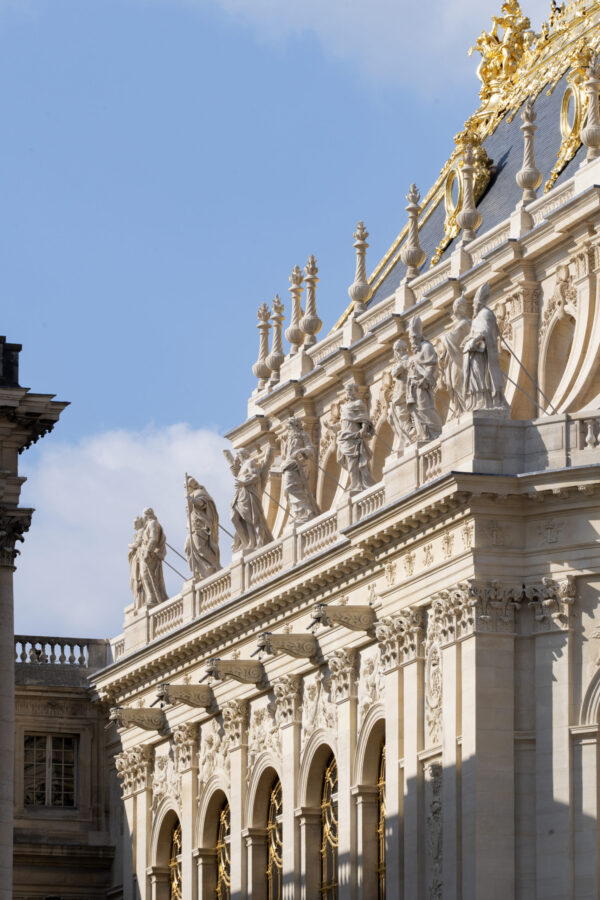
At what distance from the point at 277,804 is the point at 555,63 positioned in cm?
1828

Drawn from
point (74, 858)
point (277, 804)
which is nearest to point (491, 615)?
point (277, 804)

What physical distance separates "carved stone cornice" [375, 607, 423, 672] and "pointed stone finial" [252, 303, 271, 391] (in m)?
19.1

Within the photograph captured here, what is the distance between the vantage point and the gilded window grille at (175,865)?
272 feet

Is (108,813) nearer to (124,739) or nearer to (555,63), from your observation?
(124,739)

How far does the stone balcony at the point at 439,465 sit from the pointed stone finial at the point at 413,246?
7.43 m

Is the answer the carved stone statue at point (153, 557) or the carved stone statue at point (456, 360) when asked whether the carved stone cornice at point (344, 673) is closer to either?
the carved stone statue at point (456, 360)

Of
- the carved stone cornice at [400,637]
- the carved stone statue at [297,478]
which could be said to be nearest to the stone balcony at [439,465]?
the carved stone statue at [297,478]

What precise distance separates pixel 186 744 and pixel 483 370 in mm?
20165

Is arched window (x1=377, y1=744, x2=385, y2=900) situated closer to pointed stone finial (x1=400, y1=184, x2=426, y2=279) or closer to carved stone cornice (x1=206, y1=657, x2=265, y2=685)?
carved stone cornice (x1=206, y1=657, x2=265, y2=685)

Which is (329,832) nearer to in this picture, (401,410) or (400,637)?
(400,637)

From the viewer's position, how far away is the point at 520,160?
260 feet

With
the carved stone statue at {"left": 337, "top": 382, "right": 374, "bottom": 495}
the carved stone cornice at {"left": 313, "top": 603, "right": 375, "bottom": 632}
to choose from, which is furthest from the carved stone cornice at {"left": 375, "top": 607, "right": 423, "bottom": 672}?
the carved stone statue at {"left": 337, "top": 382, "right": 374, "bottom": 495}

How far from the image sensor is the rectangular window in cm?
9044

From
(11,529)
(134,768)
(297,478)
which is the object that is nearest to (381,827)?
(297,478)
